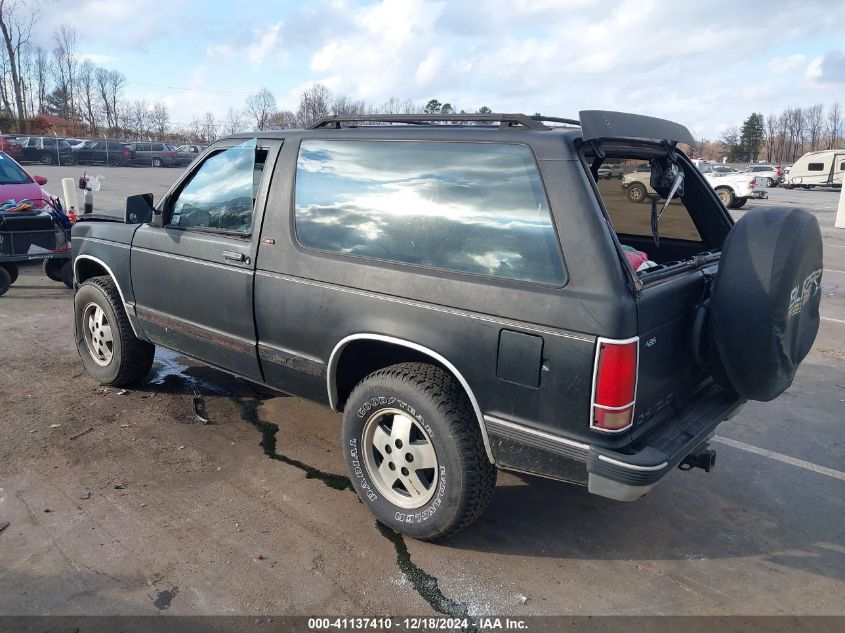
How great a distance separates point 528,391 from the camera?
2.70 metres

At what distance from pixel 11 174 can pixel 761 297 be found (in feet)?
33.5

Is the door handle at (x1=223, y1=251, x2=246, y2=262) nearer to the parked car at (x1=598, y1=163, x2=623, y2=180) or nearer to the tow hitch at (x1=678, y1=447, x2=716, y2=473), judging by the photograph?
the parked car at (x1=598, y1=163, x2=623, y2=180)

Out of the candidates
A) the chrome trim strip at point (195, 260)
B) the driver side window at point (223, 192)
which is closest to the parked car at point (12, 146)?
the chrome trim strip at point (195, 260)

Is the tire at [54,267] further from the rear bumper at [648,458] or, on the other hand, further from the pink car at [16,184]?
the rear bumper at [648,458]

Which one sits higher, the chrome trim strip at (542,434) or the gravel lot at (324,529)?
the chrome trim strip at (542,434)

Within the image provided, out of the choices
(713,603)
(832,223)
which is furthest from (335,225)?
(832,223)

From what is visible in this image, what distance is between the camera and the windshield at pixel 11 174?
364 inches

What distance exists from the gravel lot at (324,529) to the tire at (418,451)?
0.19 metres

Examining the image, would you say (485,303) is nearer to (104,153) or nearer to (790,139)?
(104,153)

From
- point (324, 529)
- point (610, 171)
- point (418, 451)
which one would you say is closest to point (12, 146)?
point (324, 529)

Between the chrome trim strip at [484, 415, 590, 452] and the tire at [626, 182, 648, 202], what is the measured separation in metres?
1.86

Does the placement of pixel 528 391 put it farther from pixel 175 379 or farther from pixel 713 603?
pixel 175 379

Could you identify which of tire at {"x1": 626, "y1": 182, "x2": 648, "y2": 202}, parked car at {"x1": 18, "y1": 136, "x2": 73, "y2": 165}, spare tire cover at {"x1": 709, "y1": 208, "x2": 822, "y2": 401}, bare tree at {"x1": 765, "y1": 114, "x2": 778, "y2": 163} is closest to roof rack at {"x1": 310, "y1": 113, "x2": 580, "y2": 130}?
tire at {"x1": 626, "y1": 182, "x2": 648, "y2": 202}

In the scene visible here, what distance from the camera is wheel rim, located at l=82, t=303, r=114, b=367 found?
4902 mm
